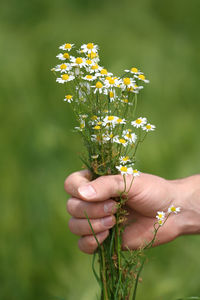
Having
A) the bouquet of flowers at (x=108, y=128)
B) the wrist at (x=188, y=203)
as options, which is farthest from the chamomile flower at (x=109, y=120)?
the wrist at (x=188, y=203)

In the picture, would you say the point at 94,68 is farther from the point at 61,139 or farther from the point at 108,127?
the point at 61,139

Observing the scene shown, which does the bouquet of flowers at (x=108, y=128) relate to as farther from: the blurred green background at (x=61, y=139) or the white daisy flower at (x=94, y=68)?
the blurred green background at (x=61, y=139)

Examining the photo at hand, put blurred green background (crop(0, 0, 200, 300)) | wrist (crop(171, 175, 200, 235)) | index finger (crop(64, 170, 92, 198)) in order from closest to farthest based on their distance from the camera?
→ 1. index finger (crop(64, 170, 92, 198))
2. wrist (crop(171, 175, 200, 235))
3. blurred green background (crop(0, 0, 200, 300))

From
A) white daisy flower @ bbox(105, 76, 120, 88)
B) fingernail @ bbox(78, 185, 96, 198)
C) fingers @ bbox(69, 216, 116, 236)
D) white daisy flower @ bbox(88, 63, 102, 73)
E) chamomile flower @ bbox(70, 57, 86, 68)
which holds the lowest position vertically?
fingers @ bbox(69, 216, 116, 236)

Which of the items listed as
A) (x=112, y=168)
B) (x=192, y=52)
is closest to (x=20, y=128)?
(x=112, y=168)

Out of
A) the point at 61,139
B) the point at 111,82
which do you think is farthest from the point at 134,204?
the point at 61,139

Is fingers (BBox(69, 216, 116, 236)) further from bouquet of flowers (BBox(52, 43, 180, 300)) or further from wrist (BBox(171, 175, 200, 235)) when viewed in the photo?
wrist (BBox(171, 175, 200, 235))

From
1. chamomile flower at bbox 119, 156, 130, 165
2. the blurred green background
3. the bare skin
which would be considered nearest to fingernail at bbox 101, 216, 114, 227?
the bare skin
